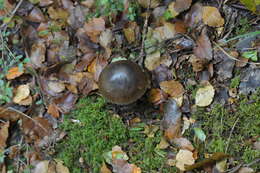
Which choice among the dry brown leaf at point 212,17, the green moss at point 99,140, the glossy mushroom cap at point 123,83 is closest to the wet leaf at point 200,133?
the green moss at point 99,140

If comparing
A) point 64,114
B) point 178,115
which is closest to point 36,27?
point 64,114

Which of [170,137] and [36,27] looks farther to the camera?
[36,27]

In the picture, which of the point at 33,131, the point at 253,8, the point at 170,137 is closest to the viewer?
the point at 253,8

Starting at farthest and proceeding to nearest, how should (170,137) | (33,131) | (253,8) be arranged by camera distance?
(33,131) → (170,137) → (253,8)

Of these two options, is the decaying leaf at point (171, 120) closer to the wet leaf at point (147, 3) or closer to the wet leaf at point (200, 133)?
the wet leaf at point (200, 133)

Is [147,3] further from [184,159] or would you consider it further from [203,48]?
[184,159]

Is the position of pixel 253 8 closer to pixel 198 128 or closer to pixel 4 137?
pixel 198 128

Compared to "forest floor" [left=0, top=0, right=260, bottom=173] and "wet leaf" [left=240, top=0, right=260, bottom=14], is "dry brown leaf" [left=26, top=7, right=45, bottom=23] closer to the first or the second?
"forest floor" [left=0, top=0, right=260, bottom=173]

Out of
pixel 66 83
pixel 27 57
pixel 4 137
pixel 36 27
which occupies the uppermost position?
pixel 36 27
